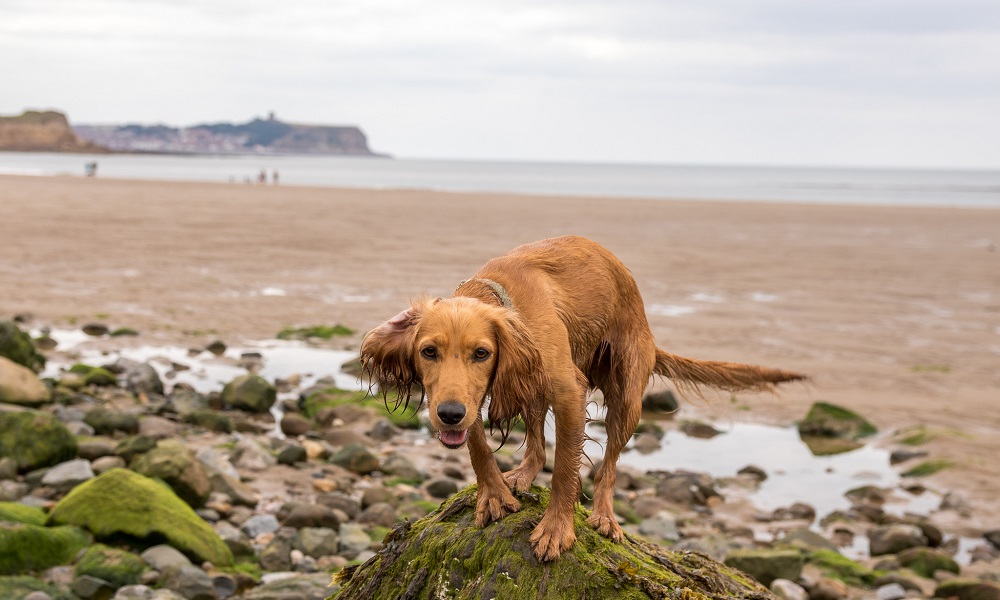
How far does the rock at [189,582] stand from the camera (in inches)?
316

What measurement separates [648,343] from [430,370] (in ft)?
5.94

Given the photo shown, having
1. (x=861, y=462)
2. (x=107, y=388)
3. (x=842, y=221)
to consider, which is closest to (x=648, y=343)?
(x=861, y=462)

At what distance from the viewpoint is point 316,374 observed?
1684 cm

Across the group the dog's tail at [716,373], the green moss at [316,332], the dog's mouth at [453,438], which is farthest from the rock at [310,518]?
the green moss at [316,332]

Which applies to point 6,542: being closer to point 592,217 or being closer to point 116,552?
point 116,552

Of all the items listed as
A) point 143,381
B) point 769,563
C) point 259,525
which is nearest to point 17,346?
point 143,381

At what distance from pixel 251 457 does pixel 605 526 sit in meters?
7.99

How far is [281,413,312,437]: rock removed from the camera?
1362 cm

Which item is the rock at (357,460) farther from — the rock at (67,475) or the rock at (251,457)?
the rock at (67,475)

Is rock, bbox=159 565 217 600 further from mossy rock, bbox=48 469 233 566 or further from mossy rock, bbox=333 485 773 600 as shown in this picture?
mossy rock, bbox=333 485 773 600

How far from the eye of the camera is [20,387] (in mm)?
13328

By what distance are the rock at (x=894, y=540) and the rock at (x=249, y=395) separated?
8.88 metres

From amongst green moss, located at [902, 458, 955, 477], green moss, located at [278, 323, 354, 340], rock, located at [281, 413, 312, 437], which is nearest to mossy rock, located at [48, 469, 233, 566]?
rock, located at [281, 413, 312, 437]

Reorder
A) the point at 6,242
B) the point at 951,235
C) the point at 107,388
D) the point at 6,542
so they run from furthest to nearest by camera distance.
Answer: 1. the point at 951,235
2. the point at 6,242
3. the point at 107,388
4. the point at 6,542
